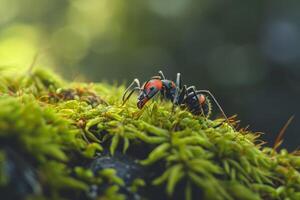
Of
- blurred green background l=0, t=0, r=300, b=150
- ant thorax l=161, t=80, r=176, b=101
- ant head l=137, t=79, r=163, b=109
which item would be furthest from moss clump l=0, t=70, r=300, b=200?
blurred green background l=0, t=0, r=300, b=150

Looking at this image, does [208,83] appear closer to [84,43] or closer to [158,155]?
[84,43]

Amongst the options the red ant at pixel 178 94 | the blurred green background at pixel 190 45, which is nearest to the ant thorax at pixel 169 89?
the red ant at pixel 178 94

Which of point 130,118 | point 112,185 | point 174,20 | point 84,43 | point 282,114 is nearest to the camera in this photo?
point 112,185

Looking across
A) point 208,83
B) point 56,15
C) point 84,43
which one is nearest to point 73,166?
point 208,83

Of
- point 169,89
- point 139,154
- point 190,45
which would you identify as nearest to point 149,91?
point 169,89

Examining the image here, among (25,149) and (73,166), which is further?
(73,166)

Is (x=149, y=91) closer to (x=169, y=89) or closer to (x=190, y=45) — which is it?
(x=169, y=89)
